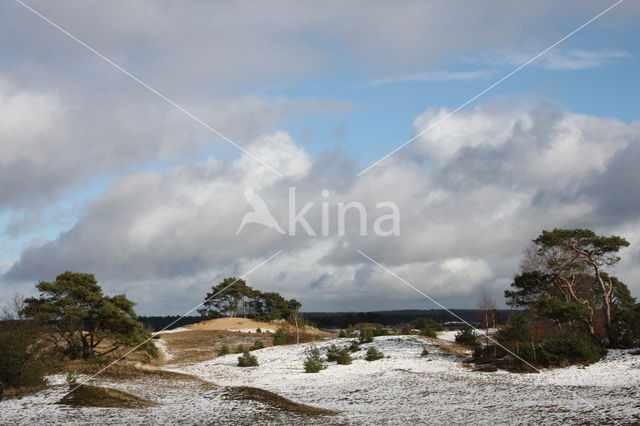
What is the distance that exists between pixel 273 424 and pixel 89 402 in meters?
7.51

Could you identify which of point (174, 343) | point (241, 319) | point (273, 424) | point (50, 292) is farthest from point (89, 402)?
point (241, 319)

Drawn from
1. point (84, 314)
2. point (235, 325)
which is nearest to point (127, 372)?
point (84, 314)

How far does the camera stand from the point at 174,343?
2291 inches

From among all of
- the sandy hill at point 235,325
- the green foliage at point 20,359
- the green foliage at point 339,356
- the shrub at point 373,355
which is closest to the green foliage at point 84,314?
the green foliage at point 20,359

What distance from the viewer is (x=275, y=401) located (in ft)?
72.3

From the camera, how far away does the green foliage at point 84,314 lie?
36.7 m

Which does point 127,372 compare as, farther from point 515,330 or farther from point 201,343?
point 201,343

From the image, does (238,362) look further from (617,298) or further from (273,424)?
(617,298)

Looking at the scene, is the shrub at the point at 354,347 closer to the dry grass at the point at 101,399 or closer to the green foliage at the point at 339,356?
the green foliage at the point at 339,356

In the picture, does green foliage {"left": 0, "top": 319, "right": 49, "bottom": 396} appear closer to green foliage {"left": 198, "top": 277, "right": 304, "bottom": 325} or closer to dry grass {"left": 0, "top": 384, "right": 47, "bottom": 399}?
dry grass {"left": 0, "top": 384, "right": 47, "bottom": 399}

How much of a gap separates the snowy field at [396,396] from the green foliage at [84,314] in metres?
5.15

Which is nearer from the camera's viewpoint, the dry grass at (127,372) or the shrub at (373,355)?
the dry grass at (127,372)

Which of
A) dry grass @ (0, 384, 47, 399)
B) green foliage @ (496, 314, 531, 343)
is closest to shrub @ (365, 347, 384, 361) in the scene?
green foliage @ (496, 314, 531, 343)

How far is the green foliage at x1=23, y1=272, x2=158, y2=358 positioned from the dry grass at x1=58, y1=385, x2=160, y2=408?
1334 cm
